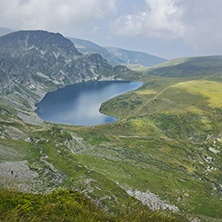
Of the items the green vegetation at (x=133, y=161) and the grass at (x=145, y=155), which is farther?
the grass at (x=145, y=155)

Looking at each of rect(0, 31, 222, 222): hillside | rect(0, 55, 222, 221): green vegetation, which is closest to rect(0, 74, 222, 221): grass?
rect(0, 55, 222, 221): green vegetation

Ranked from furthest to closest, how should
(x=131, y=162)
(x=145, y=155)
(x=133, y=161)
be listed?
(x=145, y=155)
(x=133, y=161)
(x=131, y=162)

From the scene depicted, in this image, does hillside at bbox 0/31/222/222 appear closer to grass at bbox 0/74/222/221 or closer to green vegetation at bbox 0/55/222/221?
green vegetation at bbox 0/55/222/221

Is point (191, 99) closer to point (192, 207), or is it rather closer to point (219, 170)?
point (219, 170)

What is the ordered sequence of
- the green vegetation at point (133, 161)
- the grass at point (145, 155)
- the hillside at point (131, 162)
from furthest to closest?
the grass at point (145, 155) → the green vegetation at point (133, 161) → the hillside at point (131, 162)

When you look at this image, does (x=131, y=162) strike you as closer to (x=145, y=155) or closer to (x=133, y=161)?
(x=133, y=161)

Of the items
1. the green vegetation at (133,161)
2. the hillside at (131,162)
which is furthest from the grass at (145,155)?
the hillside at (131,162)

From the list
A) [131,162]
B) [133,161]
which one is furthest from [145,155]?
[131,162]

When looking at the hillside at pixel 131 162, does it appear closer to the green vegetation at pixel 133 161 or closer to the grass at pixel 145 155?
the green vegetation at pixel 133 161

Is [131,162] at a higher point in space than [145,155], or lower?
higher

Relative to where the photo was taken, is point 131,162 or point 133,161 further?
point 133,161

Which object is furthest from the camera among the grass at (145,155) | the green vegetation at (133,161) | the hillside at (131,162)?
Answer: the grass at (145,155)

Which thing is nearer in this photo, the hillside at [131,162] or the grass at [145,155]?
the hillside at [131,162]

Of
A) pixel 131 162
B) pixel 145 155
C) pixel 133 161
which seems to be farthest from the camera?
pixel 145 155
